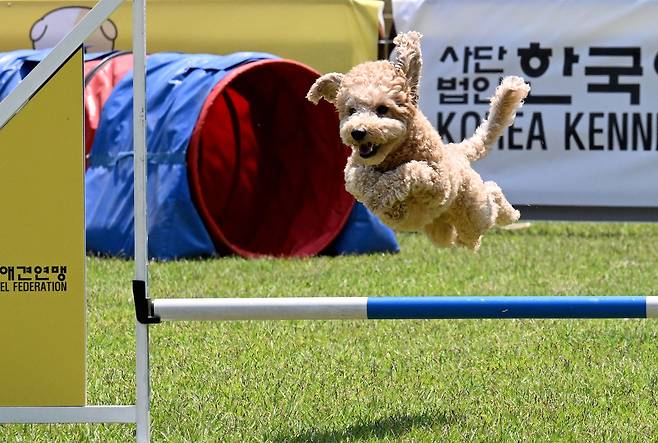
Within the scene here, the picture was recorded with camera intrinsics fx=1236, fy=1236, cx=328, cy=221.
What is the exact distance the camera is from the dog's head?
345cm

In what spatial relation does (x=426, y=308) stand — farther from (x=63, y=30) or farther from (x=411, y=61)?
(x=63, y=30)

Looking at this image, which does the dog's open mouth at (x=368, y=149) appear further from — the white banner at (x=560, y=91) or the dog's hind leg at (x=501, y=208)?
the white banner at (x=560, y=91)

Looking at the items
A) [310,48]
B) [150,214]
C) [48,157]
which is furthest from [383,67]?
[310,48]

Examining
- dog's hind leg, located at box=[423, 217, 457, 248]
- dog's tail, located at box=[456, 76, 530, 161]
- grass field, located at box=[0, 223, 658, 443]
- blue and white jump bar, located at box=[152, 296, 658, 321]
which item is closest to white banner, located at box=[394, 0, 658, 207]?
grass field, located at box=[0, 223, 658, 443]

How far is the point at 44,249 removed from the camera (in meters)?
3.46

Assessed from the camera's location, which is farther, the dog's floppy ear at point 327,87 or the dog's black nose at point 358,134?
Answer: the dog's floppy ear at point 327,87

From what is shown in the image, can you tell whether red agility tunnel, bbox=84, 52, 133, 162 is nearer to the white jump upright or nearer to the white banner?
the white banner

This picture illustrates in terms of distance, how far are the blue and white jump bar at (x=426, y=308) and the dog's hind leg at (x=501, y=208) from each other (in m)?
0.68

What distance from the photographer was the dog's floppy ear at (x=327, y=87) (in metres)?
3.63

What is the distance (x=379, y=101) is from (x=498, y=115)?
688mm

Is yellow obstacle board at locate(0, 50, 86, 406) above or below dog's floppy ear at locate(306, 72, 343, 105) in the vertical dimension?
below

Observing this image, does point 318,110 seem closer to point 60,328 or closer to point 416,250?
point 416,250

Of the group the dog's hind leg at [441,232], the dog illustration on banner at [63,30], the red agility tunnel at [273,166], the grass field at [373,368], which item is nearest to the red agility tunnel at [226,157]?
the red agility tunnel at [273,166]

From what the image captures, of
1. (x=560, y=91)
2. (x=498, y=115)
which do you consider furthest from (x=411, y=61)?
(x=560, y=91)
